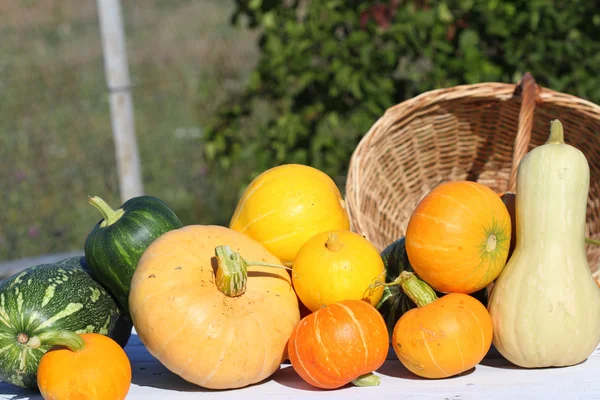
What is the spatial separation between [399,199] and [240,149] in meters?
1.55

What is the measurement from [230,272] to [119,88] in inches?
88.4

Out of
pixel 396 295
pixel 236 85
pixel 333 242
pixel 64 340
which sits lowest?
pixel 236 85

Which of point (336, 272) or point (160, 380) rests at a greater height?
point (336, 272)

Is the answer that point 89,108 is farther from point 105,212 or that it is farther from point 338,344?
point 338,344

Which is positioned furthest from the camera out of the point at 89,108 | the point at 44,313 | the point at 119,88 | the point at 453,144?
the point at 89,108

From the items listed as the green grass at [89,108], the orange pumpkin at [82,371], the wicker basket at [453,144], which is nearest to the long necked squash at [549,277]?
the wicker basket at [453,144]

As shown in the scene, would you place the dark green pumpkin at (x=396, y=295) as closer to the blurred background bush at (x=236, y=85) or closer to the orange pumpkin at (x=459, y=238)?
the orange pumpkin at (x=459, y=238)

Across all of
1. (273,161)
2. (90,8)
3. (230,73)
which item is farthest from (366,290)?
(90,8)

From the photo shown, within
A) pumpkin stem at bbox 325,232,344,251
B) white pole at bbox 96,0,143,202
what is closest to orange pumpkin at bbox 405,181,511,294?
pumpkin stem at bbox 325,232,344,251

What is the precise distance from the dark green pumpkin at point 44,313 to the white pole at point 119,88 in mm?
1772

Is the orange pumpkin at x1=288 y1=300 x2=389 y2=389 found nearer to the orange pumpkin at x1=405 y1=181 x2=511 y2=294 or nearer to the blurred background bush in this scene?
Answer: the orange pumpkin at x1=405 y1=181 x2=511 y2=294

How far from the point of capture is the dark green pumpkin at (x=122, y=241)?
1.81m

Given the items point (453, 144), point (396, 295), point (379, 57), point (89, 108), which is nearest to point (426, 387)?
point (396, 295)

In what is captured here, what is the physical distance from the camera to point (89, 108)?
23.7 ft
